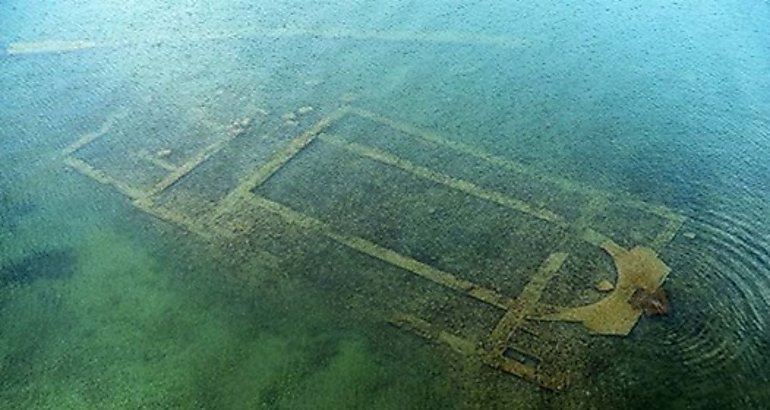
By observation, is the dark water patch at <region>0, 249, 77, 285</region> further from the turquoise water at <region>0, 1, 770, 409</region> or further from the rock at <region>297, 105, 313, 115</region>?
the rock at <region>297, 105, 313, 115</region>

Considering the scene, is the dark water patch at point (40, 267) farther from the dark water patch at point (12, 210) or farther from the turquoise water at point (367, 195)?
the dark water patch at point (12, 210)

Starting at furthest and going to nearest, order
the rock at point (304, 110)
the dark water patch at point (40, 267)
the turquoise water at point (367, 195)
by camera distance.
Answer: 1. the rock at point (304, 110)
2. the dark water patch at point (40, 267)
3. the turquoise water at point (367, 195)

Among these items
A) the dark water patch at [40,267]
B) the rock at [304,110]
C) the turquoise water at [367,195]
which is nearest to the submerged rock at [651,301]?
the turquoise water at [367,195]

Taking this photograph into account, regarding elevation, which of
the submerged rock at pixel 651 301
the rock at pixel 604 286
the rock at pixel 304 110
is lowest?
the rock at pixel 604 286

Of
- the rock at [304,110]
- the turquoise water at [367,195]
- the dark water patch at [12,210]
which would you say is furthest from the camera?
the rock at [304,110]

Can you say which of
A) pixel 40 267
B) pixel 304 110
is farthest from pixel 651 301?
pixel 40 267

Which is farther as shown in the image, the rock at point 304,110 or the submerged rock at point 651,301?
the rock at point 304,110

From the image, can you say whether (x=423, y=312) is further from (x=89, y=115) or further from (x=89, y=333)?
(x=89, y=115)
